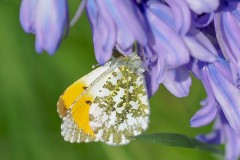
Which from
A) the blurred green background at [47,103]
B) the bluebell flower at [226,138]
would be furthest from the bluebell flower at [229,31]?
the blurred green background at [47,103]

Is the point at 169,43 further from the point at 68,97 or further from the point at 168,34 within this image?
the point at 68,97

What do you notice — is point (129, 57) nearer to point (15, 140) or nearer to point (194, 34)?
point (194, 34)

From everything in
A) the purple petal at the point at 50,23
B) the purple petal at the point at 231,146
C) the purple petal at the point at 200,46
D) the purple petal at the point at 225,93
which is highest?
the purple petal at the point at 50,23

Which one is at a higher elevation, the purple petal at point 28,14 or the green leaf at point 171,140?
the purple petal at point 28,14

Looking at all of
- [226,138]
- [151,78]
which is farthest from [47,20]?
[226,138]

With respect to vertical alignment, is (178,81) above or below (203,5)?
below

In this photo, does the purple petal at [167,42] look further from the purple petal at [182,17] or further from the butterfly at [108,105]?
the butterfly at [108,105]
